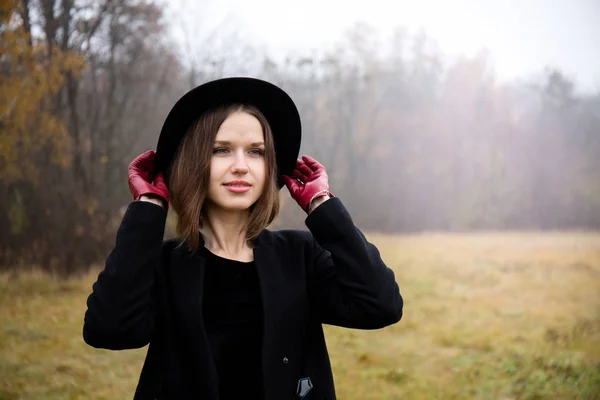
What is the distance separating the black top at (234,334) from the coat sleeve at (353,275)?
186 millimetres

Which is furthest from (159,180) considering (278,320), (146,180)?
(278,320)

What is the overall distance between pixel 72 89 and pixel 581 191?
2.86m

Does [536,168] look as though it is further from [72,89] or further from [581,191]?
[72,89]

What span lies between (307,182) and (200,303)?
380 millimetres

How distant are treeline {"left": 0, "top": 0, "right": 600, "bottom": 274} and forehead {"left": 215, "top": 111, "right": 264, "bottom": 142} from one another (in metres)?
1.70

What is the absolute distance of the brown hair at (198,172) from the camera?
1.17 metres

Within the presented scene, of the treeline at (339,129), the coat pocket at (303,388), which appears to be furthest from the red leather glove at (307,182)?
the treeline at (339,129)

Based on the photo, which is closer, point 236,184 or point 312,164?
point 236,184

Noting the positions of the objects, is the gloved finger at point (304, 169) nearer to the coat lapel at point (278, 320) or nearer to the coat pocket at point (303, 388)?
the coat lapel at point (278, 320)

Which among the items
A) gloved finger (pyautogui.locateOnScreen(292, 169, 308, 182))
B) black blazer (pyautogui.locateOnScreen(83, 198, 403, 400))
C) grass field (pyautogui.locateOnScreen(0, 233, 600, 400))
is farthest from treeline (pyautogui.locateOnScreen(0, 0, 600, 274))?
black blazer (pyautogui.locateOnScreen(83, 198, 403, 400))

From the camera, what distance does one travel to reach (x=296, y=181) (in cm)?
131

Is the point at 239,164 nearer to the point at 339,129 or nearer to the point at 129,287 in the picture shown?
the point at 129,287

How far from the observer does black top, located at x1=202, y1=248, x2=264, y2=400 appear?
1.14 m

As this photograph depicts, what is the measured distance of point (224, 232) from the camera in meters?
1.24
